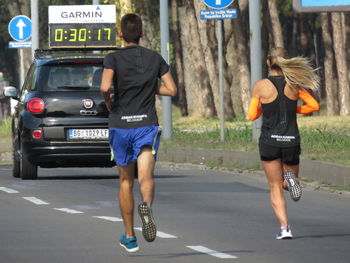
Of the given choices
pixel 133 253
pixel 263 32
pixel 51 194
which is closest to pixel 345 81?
pixel 263 32

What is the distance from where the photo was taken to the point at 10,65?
311ft

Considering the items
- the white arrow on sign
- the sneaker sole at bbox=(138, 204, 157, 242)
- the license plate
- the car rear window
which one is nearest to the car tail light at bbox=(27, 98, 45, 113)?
the car rear window

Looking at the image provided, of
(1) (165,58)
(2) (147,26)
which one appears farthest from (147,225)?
(2) (147,26)

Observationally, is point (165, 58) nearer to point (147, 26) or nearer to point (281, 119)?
point (281, 119)

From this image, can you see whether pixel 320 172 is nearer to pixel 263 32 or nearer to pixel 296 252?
pixel 296 252

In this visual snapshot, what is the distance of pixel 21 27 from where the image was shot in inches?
1522

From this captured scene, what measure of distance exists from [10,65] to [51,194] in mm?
76833

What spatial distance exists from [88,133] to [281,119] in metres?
7.90

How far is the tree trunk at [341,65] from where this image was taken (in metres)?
45.2

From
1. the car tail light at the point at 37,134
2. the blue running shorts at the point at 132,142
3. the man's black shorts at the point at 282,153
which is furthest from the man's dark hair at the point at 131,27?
the car tail light at the point at 37,134

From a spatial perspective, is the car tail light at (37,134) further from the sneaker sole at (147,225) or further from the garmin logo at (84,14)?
the garmin logo at (84,14)

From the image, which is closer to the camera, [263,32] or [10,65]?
[263,32]

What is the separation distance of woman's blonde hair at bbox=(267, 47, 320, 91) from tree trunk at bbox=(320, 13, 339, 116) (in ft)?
109

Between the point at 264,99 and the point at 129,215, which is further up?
the point at 264,99
